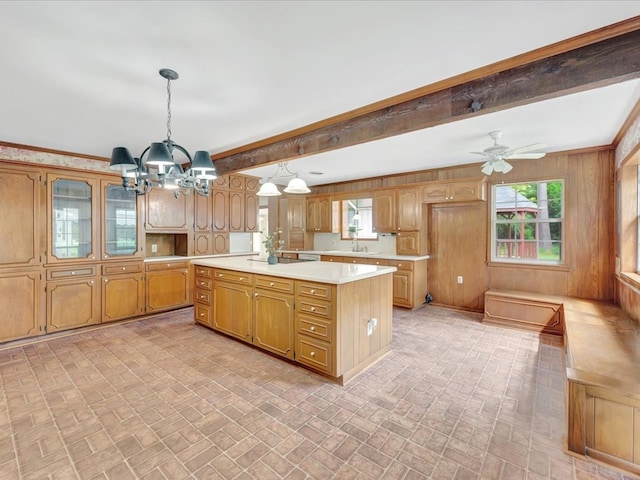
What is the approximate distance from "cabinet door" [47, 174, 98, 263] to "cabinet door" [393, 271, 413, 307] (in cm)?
476

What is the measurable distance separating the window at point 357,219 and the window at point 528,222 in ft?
7.71

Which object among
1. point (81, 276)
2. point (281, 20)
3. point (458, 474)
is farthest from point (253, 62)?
point (81, 276)

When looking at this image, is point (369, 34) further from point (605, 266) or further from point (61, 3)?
point (605, 266)

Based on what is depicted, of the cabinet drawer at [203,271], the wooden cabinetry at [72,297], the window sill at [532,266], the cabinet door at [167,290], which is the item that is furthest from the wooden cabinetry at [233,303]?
the window sill at [532,266]

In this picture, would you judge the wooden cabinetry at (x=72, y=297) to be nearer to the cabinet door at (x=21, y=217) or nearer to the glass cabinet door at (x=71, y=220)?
the glass cabinet door at (x=71, y=220)

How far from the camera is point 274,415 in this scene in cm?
229

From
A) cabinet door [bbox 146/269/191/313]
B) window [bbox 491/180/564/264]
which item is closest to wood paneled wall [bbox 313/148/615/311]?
window [bbox 491/180/564/264]

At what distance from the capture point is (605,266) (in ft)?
13.4

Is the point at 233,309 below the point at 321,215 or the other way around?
below

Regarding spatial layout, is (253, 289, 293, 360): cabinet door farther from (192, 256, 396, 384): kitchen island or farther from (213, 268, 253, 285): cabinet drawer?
(213, 268, 253, 285): cabinet drawer

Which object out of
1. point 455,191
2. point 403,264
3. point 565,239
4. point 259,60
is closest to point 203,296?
point 259,60

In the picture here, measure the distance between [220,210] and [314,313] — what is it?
368 centimetres

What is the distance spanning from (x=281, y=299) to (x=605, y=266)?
4342 millimetres

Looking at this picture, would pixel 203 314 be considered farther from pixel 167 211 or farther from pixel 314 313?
pixel 314 313
